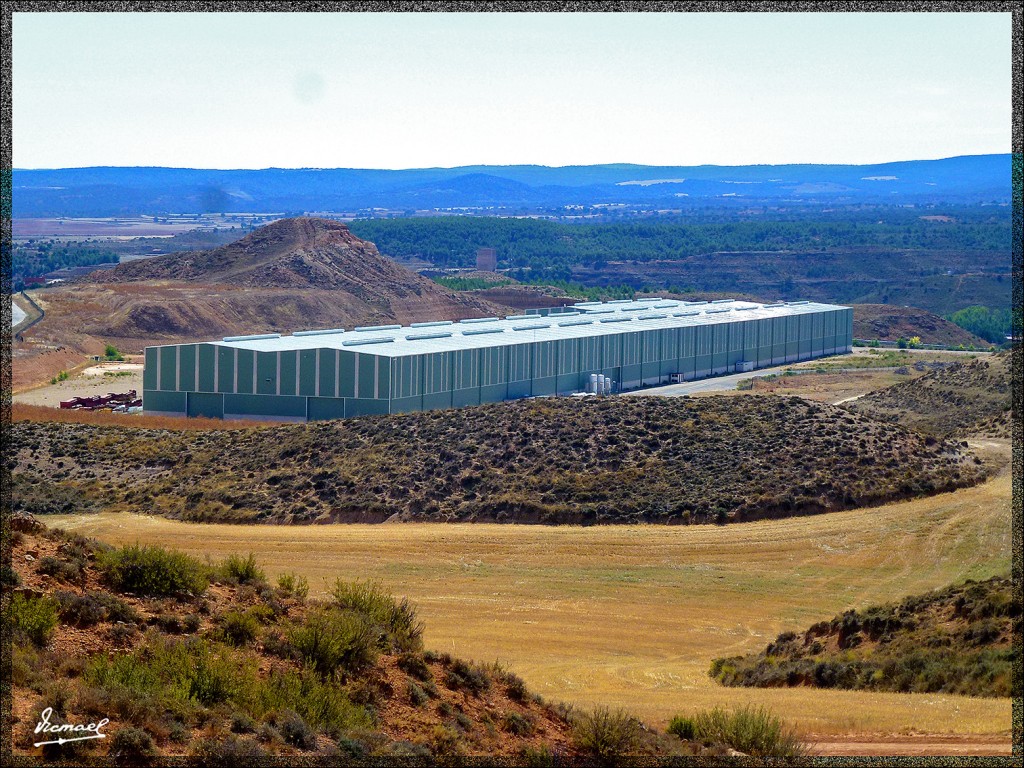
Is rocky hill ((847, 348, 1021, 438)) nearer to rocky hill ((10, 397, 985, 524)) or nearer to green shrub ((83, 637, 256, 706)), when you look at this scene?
rocky hill ((10, 397, 985, 524))

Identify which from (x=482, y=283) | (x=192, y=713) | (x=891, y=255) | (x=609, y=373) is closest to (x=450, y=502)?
(x=192, y=713)

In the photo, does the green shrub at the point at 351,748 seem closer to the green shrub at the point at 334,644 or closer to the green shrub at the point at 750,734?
the green shrub at the point at 334,644

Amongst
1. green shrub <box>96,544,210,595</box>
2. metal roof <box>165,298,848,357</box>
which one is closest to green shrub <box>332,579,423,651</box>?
green shrub <box>96,544,210,595</box>

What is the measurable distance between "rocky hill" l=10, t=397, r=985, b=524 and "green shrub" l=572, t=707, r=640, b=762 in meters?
26.8

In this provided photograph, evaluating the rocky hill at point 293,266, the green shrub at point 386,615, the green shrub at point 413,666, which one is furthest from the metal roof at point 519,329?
the rocky hill at point 293,266

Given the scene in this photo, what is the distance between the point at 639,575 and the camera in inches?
1351

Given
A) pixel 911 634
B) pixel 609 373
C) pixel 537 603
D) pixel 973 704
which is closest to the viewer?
pixel 973 704

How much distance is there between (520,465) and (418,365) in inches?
650

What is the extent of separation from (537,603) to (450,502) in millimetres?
12236

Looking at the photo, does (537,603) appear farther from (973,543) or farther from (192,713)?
(192,713)

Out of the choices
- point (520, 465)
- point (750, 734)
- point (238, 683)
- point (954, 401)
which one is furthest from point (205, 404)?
point (750, 734)

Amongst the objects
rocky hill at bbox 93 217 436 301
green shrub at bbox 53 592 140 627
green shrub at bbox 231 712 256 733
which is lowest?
green shrub at bbox 231 712 256 733

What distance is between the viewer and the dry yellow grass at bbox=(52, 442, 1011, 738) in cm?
2406

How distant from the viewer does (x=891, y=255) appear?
191 metres
